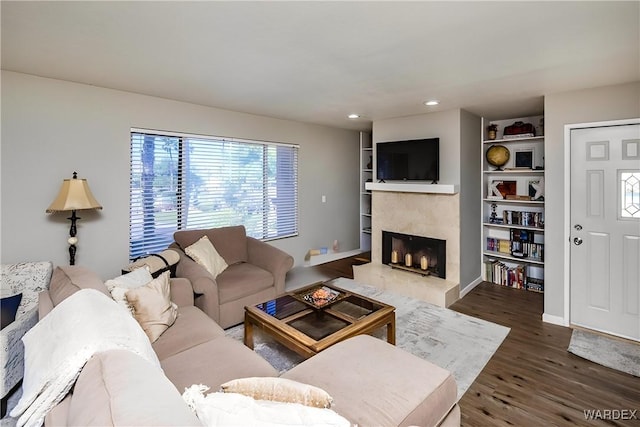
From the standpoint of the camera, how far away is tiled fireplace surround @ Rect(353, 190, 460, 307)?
156 inches

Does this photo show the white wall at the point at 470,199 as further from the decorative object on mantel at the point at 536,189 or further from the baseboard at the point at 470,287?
the decorative object on mantel at the point at 536,189

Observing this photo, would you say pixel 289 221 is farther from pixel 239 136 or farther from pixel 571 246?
pixel 571 246

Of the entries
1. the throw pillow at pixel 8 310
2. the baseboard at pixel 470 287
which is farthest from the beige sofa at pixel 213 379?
the baseboard at pixel 470 287

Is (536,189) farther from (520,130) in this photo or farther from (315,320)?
(315,320)

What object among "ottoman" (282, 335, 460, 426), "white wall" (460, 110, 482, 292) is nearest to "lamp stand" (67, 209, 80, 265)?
"ottoman" (282, 335, 460, 426)

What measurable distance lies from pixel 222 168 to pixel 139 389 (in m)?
3.61

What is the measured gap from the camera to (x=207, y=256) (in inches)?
133

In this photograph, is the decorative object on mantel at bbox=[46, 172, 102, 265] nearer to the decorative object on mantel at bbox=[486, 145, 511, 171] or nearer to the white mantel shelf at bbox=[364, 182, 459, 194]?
the white mantel shelf at bbox=[364, 182, 459, 194]

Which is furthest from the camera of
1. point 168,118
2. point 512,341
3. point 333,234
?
point 333,234

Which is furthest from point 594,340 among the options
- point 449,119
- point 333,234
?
point 333,234

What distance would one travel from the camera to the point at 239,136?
171 inches

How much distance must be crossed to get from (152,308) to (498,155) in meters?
4.62

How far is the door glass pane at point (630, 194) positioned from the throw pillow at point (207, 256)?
4080 millimetres

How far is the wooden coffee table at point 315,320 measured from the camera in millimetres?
2238
